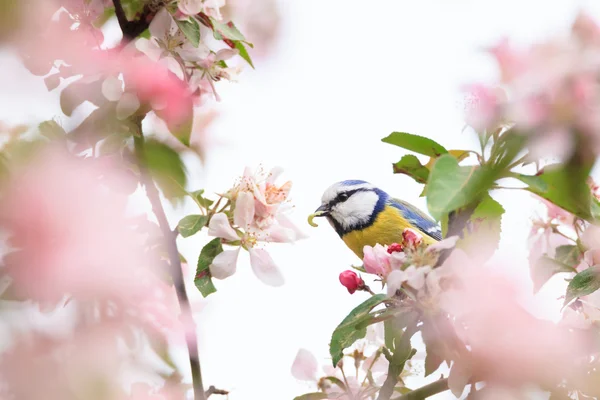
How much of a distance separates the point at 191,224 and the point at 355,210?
1.40 m

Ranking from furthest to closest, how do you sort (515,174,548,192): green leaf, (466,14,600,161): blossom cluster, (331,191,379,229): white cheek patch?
(331,191,379,229): white cheek patch
(515,174,548,192): green leaf
(466,14,600,161): blossom cluster

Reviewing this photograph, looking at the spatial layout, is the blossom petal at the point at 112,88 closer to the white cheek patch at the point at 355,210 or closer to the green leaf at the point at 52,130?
the green leaf at the point at 52,130

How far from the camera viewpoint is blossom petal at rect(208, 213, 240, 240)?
826mm

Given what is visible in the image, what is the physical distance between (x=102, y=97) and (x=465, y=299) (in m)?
0.46

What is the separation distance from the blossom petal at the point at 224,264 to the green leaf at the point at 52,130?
225mm

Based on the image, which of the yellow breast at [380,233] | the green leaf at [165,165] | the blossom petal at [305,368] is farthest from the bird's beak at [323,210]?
the green leaf at [165,165]

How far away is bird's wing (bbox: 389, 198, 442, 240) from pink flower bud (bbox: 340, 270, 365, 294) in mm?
1149

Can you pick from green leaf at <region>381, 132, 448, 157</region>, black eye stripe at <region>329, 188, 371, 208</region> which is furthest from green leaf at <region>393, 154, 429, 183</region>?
black eye stripe at <region>329, 188, 371, 208</region>

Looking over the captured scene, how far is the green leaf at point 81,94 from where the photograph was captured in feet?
2.57

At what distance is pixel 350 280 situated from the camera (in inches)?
31.1

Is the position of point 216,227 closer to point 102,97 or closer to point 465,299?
point 102,97

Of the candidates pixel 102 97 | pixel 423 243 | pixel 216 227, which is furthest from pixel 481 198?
pixel 102 97

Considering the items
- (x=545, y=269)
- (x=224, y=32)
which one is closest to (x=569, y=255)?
(x=545, y=269)

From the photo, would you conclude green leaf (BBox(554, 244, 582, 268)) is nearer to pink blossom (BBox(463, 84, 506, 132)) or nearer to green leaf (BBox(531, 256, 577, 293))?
green leaf (BBox(531, 256, 577, 293))
